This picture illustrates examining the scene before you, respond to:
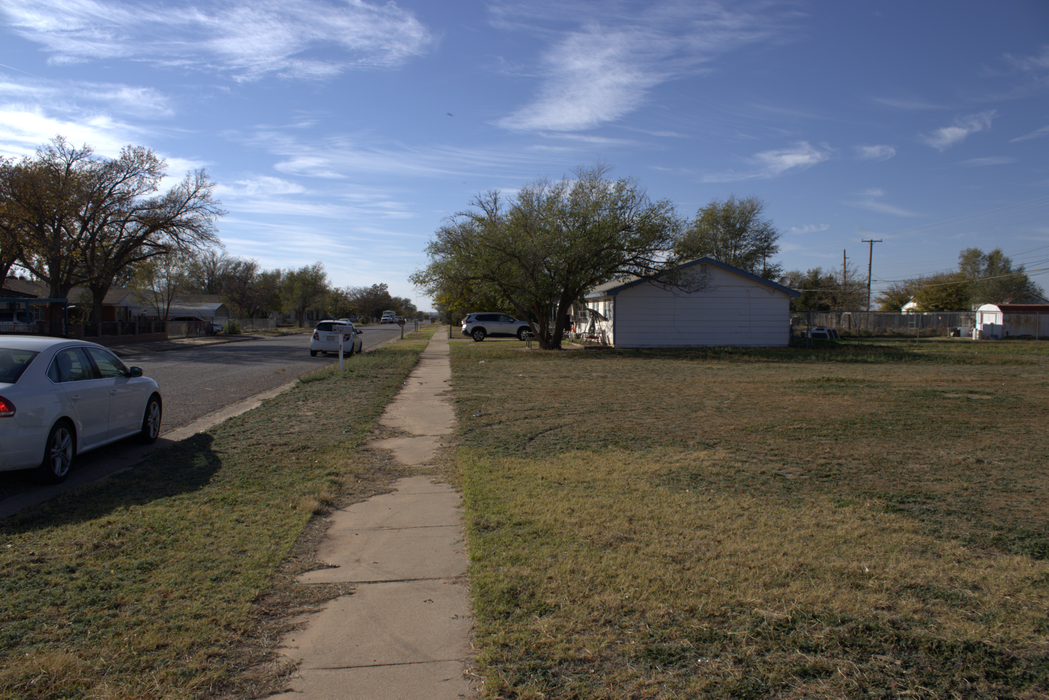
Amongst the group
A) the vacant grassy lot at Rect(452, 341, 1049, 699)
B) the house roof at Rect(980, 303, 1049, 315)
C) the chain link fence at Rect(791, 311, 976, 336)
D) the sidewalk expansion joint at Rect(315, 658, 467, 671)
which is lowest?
the sidewalk expansion joint at Rect(315, 658, 467, 671)

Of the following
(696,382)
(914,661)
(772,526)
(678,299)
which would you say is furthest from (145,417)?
(678,299)

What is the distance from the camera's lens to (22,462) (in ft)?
20.8

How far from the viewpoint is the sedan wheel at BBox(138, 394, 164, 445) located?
902 cm

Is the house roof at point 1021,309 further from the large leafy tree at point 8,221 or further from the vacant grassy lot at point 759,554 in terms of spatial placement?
the large leafy tree at point 8,221

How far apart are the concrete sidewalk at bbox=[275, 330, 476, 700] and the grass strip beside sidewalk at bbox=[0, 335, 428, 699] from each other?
25cm

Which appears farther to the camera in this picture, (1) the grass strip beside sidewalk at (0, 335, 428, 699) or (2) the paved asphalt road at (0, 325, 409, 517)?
(2) the paved asphalt road at (0, 325, 409, 517)

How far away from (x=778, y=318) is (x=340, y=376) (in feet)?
76.9

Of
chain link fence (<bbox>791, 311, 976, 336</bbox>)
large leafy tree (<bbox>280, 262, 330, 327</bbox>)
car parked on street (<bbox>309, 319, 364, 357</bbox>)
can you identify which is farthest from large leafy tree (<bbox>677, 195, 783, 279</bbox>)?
large leafy tree (<bbox>280, 262, 330, 327</bbox>)

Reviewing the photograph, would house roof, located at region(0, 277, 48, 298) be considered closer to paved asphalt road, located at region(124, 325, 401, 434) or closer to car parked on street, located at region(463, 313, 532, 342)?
paved asphalt road, located at region(124, 325, 401, 434)

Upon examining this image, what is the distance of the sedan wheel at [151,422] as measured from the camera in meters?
9.02

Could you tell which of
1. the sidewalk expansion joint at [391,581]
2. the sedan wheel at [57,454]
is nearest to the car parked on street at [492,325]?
the sedan wheel at [57,454]

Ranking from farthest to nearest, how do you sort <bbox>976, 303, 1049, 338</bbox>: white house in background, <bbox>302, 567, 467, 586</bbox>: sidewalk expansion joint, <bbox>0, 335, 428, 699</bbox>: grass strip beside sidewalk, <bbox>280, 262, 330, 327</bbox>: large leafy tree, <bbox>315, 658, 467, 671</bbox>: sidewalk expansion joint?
<bbox>280, 262, 330, 327</bbox>: large leafy tree, <bbox>976, 303, 1049, 338</bbox>: white house in background, <bbox>302, 567, 467, 586</bbox>: sidewalk expansion joint, <bbox>315, 658, 467, 671</bbox>: sidewalk expansion joint, <bbox>0, 335, 428, 699</bbox>: grass strip beside sidewalk

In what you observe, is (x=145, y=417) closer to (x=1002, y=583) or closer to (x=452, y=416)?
(x=452, y=416)

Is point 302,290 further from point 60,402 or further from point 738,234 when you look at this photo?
point 60,402
